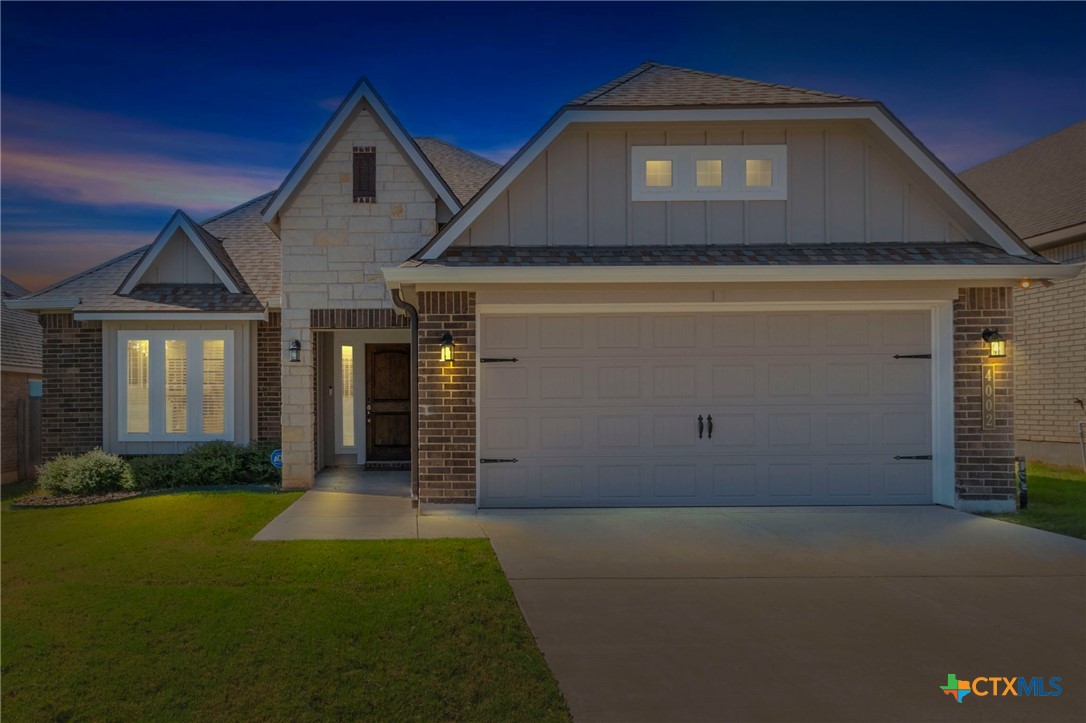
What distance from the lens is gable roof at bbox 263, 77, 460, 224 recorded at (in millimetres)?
10484

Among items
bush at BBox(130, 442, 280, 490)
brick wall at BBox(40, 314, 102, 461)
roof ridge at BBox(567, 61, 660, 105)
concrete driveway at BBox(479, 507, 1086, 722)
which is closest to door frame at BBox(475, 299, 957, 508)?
concrete driveway at BBox(479, 507, 1086, 722)

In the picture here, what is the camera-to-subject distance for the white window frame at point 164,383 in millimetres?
12203

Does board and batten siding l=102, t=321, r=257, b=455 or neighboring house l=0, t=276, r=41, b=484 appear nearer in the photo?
board and batten siding l=102, t=321, r=257, b=455

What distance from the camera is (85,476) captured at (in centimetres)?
1067

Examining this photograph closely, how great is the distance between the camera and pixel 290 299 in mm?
10797

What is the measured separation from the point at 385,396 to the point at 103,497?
189 inches

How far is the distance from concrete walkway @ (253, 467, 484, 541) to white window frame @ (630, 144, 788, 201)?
4.98 metres

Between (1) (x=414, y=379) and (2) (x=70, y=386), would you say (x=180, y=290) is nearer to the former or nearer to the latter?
(2) (x=70, y=386)

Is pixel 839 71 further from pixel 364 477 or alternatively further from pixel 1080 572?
pixel 364 477

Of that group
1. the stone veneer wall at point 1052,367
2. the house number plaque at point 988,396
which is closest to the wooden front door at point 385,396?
the house number plaque at point 988,396

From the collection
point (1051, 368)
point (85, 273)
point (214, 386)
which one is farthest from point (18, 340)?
point (1051, 368)

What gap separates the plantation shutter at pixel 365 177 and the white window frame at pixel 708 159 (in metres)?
4.35

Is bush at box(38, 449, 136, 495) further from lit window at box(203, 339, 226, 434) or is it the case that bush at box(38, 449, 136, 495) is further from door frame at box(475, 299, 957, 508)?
door frame at box(475, 299, 957, 508)

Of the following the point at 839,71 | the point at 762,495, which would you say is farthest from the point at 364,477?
the point at 839,71
